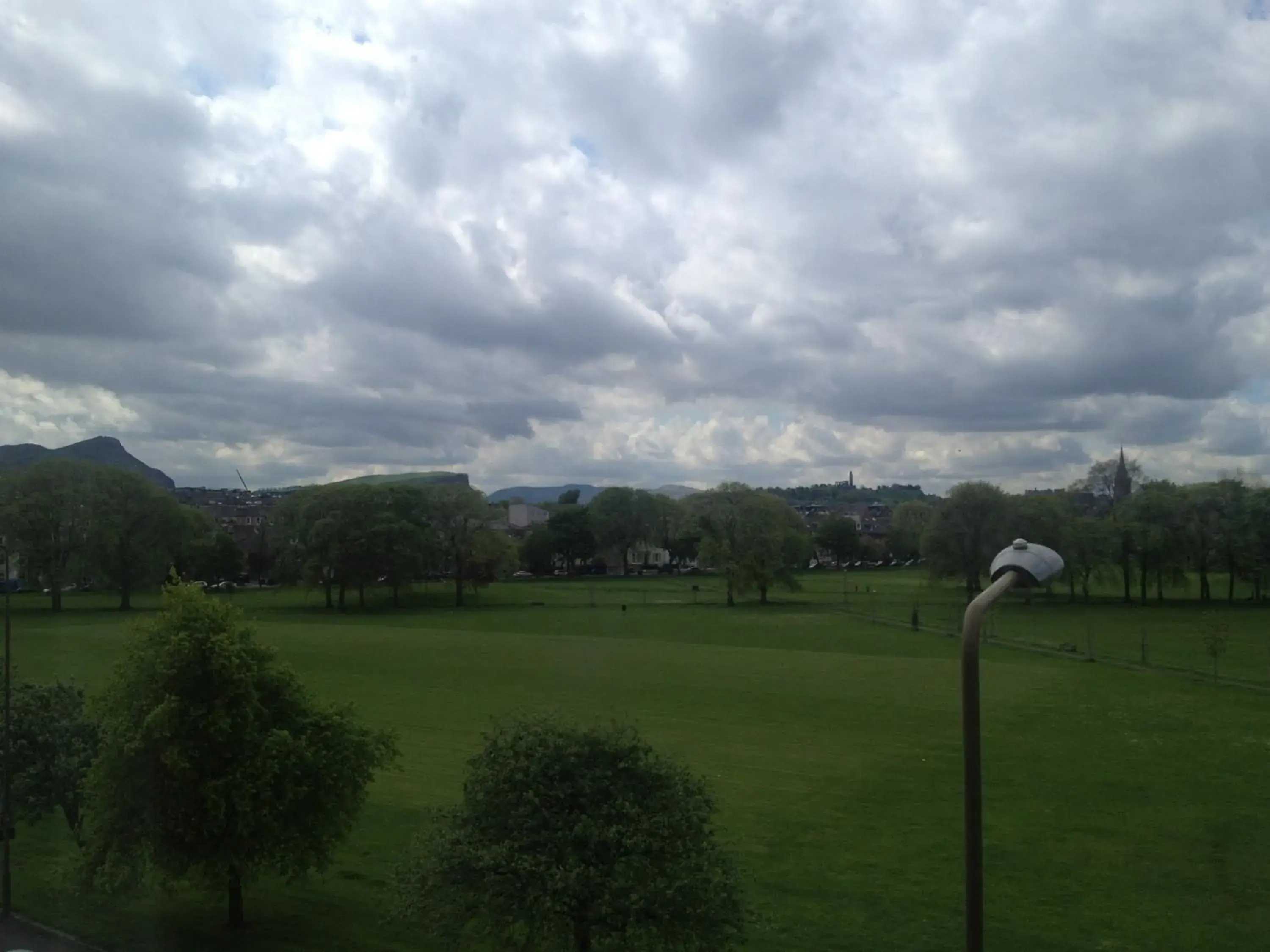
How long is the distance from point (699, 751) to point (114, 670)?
523 inches

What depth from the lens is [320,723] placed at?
12.7m

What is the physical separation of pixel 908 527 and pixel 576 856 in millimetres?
66288

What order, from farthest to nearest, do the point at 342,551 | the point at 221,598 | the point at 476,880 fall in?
the point at 342,551
the point at 221,598
the point at 476,880

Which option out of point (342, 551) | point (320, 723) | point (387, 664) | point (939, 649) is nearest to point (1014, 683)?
point (939, 649)

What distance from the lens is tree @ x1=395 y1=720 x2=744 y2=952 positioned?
9227mm

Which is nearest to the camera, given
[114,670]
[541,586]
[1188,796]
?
[114,670]

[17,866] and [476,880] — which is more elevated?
[476,880]

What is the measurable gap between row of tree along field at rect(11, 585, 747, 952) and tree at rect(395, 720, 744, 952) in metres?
0.02

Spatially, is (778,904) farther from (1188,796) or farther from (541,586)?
(541,586)

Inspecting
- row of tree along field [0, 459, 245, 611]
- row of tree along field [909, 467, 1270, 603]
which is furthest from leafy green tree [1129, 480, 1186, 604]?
row of tree along field [0, 459, 245, 611]

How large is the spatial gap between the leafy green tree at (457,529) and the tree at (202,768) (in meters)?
60.7

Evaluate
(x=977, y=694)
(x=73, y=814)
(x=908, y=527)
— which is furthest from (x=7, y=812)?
(x=908, y=527)

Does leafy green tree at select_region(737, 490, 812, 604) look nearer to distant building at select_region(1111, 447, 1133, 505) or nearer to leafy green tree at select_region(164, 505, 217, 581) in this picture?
distant building at select_region(1111, 447, 1133, 505)

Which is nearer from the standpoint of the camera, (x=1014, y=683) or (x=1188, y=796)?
(x=1188, y=796)
